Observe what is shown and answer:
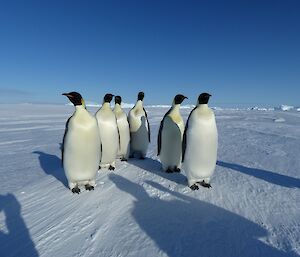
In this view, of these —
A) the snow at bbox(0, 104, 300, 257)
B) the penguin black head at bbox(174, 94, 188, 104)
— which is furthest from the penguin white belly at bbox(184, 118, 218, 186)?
the penguin black head at bbox(174, 94, 188, 104)

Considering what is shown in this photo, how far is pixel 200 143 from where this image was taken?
4258mm

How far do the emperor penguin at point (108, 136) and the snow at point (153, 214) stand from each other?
0.25 metres

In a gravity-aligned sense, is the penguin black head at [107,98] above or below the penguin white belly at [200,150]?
above

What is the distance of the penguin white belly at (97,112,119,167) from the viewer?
217 inches

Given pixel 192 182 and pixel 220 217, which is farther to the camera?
pixel 192 182

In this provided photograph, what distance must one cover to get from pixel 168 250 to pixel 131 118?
3.76 meters

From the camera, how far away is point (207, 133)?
13.9ft

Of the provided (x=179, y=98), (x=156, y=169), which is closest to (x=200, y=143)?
(x=179, y=98)

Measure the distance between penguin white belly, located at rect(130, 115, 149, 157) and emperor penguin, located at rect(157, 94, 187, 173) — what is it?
1.11 metres

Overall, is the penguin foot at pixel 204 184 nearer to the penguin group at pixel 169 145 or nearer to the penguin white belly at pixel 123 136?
the penguin group at pixel 169 145

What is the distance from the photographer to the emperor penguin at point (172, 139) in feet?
16.6

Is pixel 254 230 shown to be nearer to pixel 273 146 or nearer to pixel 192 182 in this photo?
pixel 192 182

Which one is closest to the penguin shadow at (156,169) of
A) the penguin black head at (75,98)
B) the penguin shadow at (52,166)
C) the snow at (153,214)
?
the snow at (153,214)

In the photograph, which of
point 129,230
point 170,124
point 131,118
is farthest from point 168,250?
point 131,118
